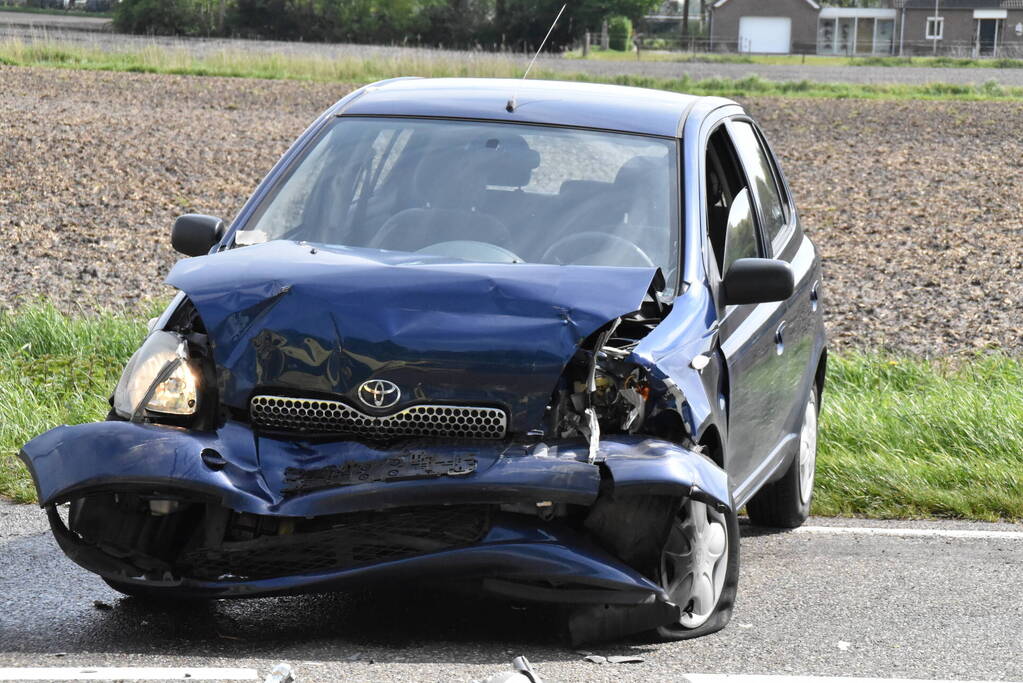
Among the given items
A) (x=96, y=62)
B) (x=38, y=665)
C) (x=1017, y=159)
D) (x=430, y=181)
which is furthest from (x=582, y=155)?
(x=96, y=62)

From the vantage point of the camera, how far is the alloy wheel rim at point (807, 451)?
6886 millimetres

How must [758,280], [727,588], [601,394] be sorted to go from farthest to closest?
[758,280], [727,588], [601,394]

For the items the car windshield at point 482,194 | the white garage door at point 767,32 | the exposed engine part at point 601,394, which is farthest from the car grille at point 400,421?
the white garage door at point 767,32

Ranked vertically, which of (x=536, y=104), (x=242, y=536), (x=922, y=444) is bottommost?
(x=922, y=444)

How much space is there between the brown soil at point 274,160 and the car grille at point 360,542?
7512 mm

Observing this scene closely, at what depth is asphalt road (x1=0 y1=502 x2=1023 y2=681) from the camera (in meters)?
4.41

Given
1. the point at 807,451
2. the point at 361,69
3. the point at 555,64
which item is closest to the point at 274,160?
the point at 807,451

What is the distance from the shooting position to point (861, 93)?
43094mm

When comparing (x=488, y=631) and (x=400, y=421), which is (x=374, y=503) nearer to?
(x=400, y=421)

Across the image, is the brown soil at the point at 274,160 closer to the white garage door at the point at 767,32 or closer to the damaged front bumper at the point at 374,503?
the damaged front bumper at the point at 374,503

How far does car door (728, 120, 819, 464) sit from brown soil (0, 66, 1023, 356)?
4.41 m

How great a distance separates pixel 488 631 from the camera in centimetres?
477

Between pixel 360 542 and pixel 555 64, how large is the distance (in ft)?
182

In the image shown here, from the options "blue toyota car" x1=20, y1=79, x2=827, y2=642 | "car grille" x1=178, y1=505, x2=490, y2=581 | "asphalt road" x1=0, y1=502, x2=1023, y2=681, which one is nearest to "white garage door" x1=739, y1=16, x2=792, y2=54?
"asphalt road" x1=0, y1=502, x2=1023, y2=681
